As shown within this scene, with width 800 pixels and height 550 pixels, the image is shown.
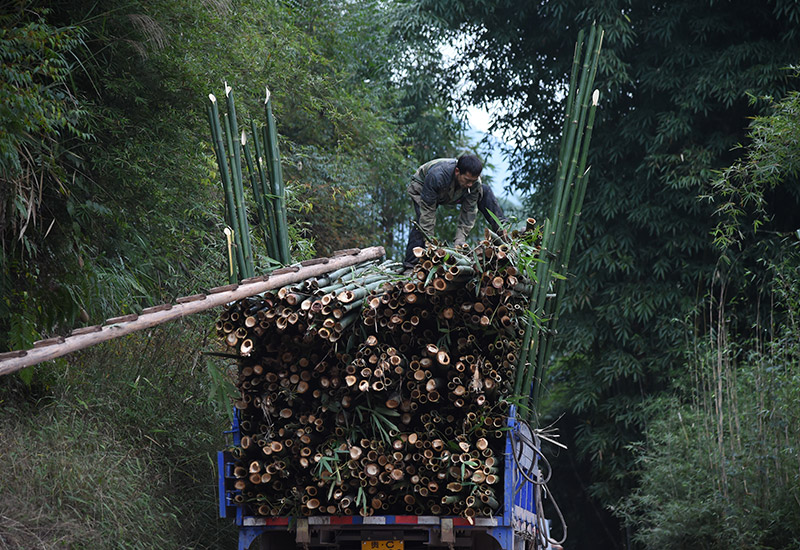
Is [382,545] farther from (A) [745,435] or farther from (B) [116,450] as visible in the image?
(A) [745,435]

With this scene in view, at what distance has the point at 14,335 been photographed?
586 centimetres

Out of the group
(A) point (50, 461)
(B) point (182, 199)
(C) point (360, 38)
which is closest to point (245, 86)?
(B) point (182, 199)

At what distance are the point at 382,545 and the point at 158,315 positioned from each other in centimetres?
185

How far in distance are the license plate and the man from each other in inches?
79.4

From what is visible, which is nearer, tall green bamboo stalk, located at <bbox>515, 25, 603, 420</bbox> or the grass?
the grass

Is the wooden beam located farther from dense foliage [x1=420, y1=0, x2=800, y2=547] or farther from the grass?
dense foliage [x1=420, y1=0, x2=800, y2=547]

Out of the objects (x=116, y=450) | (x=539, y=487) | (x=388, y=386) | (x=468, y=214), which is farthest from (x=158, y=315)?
(x=468, y=214)

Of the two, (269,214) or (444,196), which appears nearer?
(269,214)

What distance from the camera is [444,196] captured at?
21.2ft

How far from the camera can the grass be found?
5.46 meters

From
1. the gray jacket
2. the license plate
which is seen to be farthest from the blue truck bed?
the gray jacket

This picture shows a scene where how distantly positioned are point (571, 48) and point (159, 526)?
935 centimetres

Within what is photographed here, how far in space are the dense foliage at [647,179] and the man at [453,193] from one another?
4.82 m

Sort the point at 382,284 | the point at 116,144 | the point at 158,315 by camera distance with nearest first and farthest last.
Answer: the point at 158,315, the point at 382,284, the point at 116,144
